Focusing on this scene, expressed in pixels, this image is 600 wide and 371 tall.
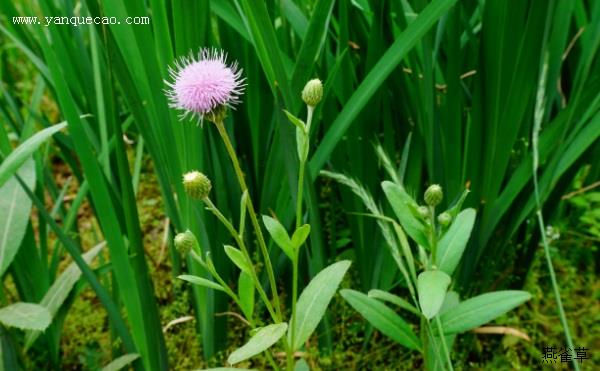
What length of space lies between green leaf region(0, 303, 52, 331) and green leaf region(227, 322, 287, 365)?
11.5 inches

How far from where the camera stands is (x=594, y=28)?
1071 millimetres

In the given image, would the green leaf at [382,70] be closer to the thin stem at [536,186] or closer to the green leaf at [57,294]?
the thin stem at [536,186]

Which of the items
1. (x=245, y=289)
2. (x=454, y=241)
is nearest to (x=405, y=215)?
(x=454, y=241)

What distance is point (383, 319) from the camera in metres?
0.88

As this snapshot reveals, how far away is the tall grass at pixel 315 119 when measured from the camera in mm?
921

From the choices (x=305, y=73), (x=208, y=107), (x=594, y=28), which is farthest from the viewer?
(x=594, y=28)

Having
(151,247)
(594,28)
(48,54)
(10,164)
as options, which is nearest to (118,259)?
(10,164)

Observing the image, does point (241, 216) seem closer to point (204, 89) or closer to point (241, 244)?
point (241, 244)

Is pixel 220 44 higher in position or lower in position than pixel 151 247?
higher

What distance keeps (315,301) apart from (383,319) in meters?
0.11

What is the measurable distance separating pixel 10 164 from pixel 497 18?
2.29 feet

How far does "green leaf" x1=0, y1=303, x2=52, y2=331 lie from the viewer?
884mm

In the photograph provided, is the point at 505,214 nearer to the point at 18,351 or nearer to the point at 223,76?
the point at 223,76

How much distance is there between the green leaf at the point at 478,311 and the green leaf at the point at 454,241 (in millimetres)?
56
